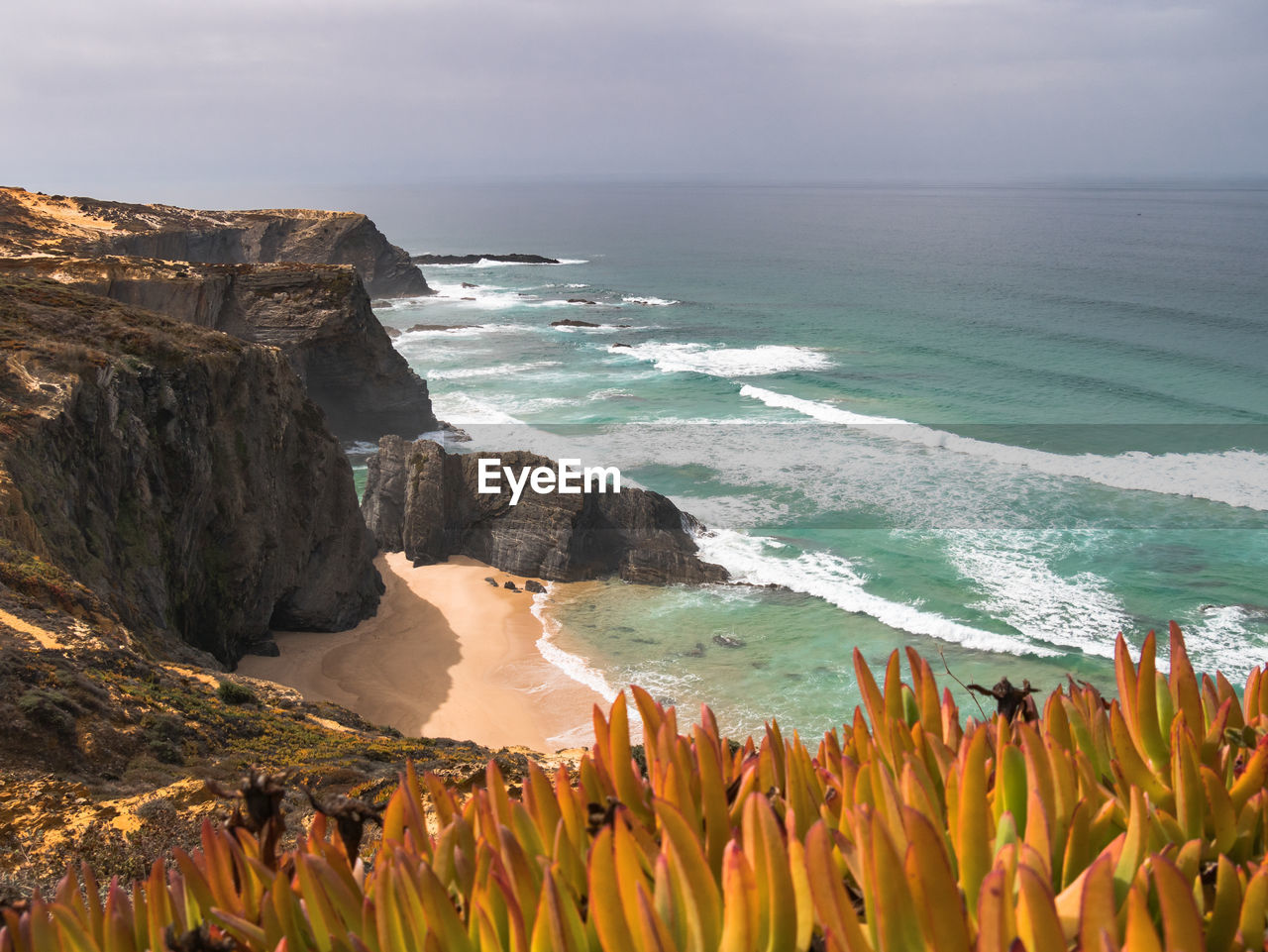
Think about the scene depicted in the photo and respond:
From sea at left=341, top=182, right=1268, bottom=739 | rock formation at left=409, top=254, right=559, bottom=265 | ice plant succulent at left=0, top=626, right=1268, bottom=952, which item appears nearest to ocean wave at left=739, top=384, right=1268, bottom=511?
sea at left=341, top=182, right=1268, bottom=739

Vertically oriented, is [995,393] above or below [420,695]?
above

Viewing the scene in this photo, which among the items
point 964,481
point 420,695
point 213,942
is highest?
point 213,942

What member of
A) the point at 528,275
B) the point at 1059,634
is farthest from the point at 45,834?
the point at 528,275

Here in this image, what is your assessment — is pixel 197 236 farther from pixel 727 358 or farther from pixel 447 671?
pixel 447 671

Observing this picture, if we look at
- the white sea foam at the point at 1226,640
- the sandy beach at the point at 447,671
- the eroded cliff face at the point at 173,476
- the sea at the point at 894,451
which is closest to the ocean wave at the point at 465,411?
the sea at the point at 894,451

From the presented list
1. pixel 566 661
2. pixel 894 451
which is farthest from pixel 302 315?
pixel 894 451

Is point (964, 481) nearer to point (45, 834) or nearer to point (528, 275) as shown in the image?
point (45, 834)

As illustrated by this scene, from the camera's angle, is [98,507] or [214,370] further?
[214,370]
